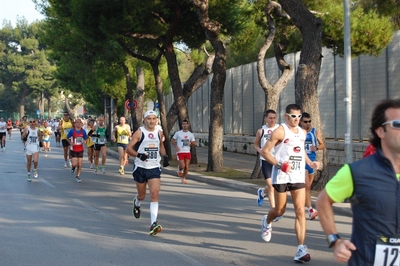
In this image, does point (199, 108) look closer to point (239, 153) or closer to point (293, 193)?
point (239, 153)

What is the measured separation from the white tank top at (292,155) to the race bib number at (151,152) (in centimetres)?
240

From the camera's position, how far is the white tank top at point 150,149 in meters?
9.73

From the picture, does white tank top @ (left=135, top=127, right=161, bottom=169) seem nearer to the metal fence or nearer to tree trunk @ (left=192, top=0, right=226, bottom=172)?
tree trunk @ (left=192, top=0, right=226, bottom=172)

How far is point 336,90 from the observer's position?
22.2 metres

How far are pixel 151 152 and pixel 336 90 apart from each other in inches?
542

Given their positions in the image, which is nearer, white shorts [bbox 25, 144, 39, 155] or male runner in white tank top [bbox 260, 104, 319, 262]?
male runner in white tank top [bbox 260, 104, 319, 262]

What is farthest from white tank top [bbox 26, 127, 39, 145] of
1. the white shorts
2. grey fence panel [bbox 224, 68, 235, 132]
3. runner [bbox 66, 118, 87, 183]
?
grey fence panel [bbox 224, 68, 235, 132]

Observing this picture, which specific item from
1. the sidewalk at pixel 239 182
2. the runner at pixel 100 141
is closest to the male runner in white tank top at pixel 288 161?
the sidewalk at pixel 239 182

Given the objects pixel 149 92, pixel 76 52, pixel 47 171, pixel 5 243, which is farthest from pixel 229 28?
pixel 149 92

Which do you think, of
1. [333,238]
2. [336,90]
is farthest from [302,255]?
[336,90]

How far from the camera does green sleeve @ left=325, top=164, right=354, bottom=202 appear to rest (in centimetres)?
358

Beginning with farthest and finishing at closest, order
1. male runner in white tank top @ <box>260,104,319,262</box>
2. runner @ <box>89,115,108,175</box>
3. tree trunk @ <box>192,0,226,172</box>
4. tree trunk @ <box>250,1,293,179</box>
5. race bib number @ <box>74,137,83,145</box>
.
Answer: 1. runner @ <box>89,115,108,175</box>
2. tree trunk @ <box>192,0,226,172</box>
3. race bib number @ <box>74,137,83,145</box>
4. tree trunk @ <box>250,1,293,179</box>
5. male runner in white tank top @ <box>260,104,319,262</box>

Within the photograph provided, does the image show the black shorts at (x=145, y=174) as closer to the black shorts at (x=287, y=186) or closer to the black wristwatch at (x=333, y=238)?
the black shorts at (x=287, y=186)

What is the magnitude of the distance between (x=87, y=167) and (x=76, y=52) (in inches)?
418
